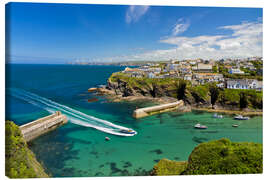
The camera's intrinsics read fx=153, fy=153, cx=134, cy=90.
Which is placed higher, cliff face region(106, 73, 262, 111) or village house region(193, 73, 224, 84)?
village house region(193, 73, 224, 84)

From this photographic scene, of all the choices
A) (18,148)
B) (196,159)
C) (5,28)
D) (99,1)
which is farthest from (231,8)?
(18,148)

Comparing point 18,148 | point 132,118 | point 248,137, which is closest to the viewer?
point 18,148

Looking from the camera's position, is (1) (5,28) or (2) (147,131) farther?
(2) (147,131)

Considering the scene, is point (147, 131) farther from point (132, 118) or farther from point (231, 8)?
point (231, 8)

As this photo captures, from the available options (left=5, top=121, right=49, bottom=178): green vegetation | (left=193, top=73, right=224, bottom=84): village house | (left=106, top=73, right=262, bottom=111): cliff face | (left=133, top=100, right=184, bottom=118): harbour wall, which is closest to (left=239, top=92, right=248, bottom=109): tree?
(left=106, top=73, right=262, bottom=111): cliff face

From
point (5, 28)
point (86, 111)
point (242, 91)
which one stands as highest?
point (5, 28)

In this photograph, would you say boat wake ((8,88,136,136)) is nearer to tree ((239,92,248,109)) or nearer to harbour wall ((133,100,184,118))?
harbour wall ((133,100,184,118))

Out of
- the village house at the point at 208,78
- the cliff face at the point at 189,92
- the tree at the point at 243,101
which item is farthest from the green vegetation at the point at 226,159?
the village house at the point at 208,78
